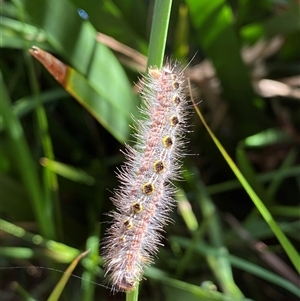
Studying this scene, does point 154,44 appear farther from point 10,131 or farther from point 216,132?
point 216,132

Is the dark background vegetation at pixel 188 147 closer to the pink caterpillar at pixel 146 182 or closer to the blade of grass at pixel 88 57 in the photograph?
the blade of grass at pixel 88 57

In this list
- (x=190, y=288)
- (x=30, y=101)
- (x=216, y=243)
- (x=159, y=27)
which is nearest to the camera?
(x=159, y=27)

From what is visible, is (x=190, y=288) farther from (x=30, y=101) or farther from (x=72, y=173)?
(x=30, y=101)

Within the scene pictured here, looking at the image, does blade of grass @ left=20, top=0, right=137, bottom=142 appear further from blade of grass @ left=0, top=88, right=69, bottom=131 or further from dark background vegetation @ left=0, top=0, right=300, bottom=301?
blade of grass @ left=0, top=88, right=69, bottom=131

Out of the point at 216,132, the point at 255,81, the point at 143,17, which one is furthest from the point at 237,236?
the point at 143,17

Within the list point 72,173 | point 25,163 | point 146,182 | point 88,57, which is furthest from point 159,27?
point 72,173

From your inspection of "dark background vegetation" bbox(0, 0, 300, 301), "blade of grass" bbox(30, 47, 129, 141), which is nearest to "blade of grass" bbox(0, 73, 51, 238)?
"dark background vegetation" bbox(0, 0, 300, 301)
